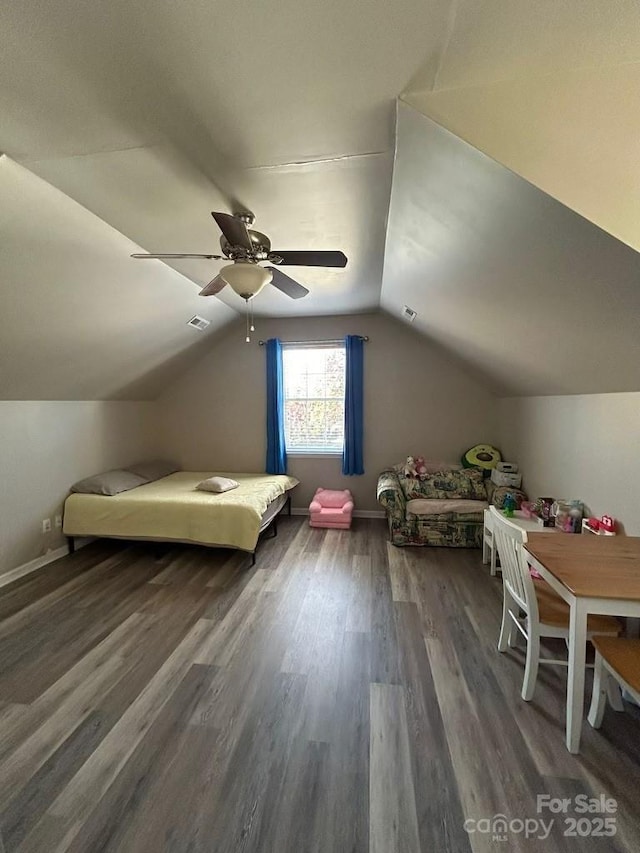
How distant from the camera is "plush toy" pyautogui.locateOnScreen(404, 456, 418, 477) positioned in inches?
156

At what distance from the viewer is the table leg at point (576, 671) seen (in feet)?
4.57

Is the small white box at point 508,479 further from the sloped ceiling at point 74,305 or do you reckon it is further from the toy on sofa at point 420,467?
the sloped ceiling at point 74,305

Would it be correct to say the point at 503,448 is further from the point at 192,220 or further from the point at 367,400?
the point at 192,220

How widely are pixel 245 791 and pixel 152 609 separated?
1527 mm

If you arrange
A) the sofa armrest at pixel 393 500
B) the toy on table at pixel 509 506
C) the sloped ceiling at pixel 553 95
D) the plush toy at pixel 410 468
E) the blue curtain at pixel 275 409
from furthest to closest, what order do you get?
the blue curtain at pixel 275 409 → the plush toy at pixel 410 468 → the sofa armrest at pixel 393 500 → the toy on table at pixel 509 506 → the sloped ceiling at pixel 553 95

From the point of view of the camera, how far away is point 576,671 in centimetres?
143

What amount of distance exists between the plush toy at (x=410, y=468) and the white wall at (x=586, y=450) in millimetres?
1087

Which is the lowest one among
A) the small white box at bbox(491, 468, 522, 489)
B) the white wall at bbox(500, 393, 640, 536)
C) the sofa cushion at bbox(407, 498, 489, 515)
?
the sofa cushion at bbox(407, 498, 489, 515)

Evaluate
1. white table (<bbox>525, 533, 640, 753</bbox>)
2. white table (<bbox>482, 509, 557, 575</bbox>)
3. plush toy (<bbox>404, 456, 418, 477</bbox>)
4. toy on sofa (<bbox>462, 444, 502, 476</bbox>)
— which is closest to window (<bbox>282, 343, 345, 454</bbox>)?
plush toy (<bbox>404, 456, 418, 477</bbox>)

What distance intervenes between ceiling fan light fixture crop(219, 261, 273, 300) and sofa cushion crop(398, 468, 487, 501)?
2679 millimetres

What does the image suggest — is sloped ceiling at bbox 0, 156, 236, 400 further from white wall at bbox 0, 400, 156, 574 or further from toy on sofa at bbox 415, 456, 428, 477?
toy on sofa at bbox 415, 456, 428, 477

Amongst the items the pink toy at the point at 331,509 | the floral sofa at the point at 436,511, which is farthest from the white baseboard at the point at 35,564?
the floral sofa at the point at 436,511

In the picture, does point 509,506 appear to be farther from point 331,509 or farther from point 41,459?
point 41,459

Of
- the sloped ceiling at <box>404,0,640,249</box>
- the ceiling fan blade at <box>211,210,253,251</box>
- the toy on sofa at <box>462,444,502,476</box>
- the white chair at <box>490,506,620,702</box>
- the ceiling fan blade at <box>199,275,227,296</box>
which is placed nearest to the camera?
the sloped ceiling at <box>404,0,640,249</box>
